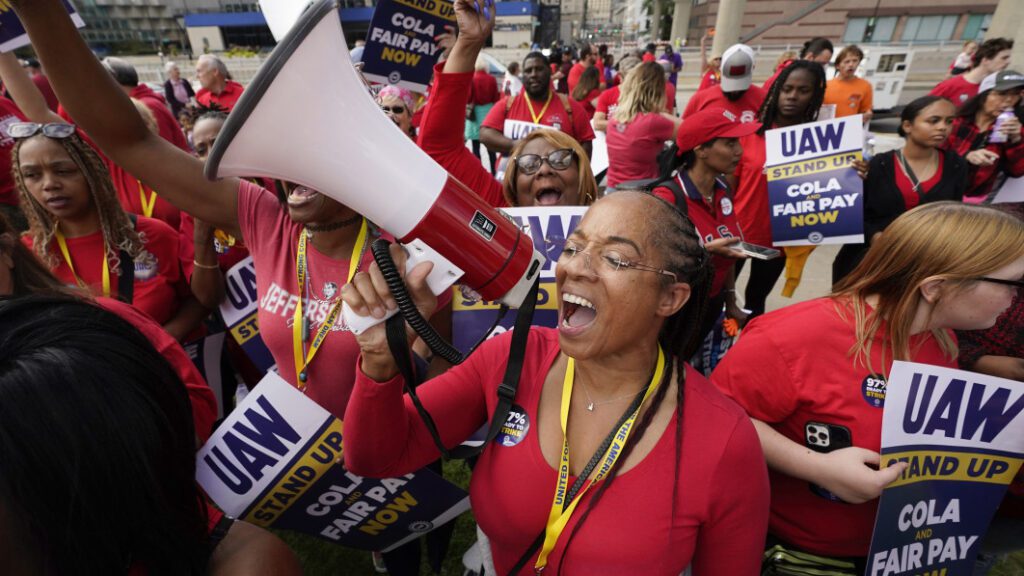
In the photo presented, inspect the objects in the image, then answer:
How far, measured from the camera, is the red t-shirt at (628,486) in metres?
1.28

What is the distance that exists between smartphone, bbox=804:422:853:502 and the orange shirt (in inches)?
256

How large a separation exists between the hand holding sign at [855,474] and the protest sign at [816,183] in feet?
7.84

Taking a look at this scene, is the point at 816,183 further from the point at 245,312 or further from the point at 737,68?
the point at 245,312

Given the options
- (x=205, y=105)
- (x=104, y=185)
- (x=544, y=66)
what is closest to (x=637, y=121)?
(x=544, y=66)

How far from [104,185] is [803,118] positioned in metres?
5.35

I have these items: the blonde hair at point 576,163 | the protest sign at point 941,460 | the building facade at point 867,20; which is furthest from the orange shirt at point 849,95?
the building facade at point 867,20

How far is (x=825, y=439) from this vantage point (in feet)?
5.66

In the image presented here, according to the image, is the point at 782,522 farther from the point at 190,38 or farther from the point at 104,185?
the point at 190,38

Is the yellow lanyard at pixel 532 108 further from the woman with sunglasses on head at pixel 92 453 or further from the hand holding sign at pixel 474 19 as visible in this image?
the woman with sunglasses on head at pixel 92 453

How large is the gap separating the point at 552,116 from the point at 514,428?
14.0ft

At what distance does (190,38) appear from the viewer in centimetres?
5378

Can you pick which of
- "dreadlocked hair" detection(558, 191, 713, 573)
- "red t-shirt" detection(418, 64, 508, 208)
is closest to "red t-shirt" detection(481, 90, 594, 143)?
"red t-shirt" detection(418, 64, 508, 208)

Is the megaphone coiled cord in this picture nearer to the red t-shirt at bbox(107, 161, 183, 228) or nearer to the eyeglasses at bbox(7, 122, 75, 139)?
the eyeglasses at bbox(7, 122, 75, 139)

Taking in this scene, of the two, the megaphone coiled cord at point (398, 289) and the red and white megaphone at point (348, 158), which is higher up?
the red and white megaphone at point (348, 158)
